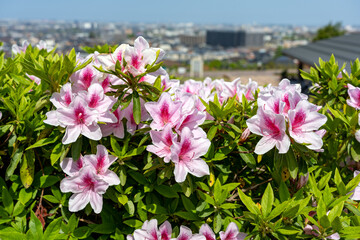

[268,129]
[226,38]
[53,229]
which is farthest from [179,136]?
[226,38]

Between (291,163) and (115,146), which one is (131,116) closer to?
(115,146)

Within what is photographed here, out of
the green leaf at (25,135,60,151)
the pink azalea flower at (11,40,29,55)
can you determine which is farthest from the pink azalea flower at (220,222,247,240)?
the pink azalea flower at (11,40,29,55)

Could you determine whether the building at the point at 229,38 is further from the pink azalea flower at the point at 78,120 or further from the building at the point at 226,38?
the pink azalea flower at the point at 78,120

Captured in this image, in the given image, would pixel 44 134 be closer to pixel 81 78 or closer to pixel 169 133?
pixel 81 78

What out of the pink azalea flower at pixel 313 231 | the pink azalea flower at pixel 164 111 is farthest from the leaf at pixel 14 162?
the pink azalea flower at pixel 313 231

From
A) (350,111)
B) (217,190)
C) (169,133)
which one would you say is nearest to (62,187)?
(169,133)

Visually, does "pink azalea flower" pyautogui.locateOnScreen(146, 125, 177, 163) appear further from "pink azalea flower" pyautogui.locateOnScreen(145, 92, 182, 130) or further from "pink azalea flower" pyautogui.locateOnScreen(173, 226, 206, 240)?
"pink azalea flower" pyautogui.locateOnScreen(173, 226, 206, 240)
